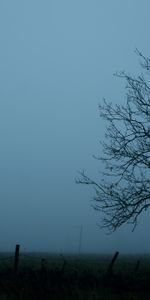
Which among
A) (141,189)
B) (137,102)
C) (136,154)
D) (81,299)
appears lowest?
(81,299)

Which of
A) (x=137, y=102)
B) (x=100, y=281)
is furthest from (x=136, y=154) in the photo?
(x=100, y=281)

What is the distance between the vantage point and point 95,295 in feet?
42.0

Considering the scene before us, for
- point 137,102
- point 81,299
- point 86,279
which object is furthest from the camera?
point 137,102

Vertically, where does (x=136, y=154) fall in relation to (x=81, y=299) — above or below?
above

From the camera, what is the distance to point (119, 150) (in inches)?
821

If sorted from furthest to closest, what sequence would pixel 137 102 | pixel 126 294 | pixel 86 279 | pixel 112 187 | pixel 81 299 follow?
pixel 137 102
pixel 112 187
pixel 86 279
pixel 126 294
pixel 81 299

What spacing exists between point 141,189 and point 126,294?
6769 millimetres

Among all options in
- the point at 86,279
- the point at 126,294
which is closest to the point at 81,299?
the point at 126,294

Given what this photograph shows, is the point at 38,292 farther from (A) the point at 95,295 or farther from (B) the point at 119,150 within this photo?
(B) the point at 119,150

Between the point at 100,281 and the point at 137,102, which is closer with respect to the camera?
the point at 100,281

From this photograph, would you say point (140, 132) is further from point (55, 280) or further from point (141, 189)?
point (55, 280)

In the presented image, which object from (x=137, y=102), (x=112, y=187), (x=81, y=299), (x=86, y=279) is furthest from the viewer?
(x=137, y=102)

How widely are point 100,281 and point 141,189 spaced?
5212mm

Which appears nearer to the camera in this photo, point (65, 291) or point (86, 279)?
point (65, 291)
